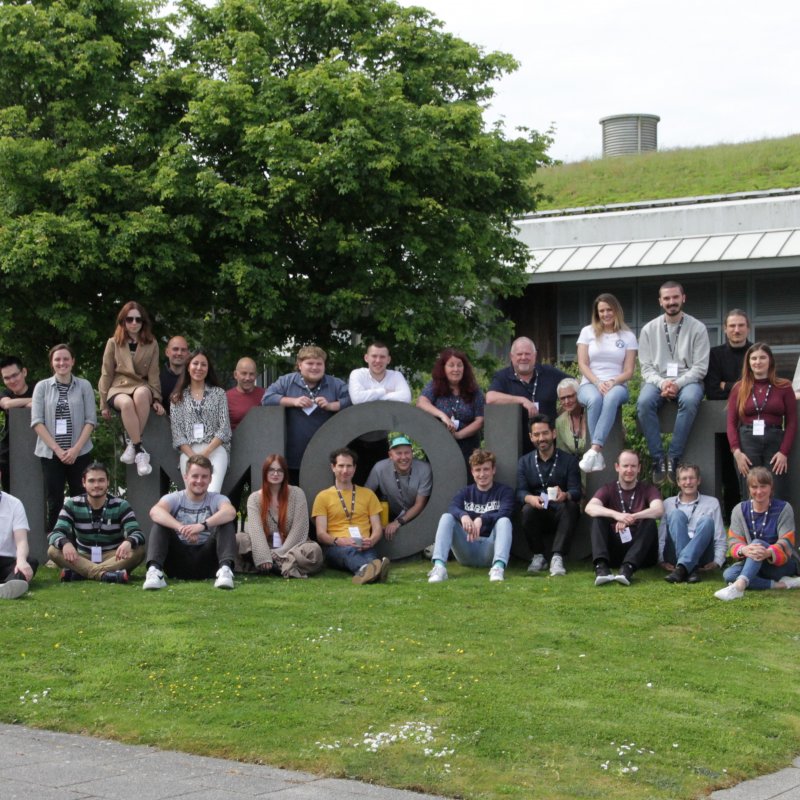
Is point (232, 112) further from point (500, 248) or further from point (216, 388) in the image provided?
point (216, 388)

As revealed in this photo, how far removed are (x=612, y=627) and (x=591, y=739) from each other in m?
2.72

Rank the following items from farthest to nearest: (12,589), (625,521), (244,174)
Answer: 1. (244,174)
2. (625,521)
3. (12,589)

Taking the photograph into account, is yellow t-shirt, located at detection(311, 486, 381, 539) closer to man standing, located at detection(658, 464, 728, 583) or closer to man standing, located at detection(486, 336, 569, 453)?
man standing, located at detection(486, 336, 569, 453)

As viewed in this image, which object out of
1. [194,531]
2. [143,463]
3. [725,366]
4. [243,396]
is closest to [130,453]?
[143,463]

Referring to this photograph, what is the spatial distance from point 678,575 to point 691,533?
471 millimetres

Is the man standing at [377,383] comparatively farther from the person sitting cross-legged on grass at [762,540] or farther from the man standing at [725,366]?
the person sitting cross-legged on grass at [762,540]

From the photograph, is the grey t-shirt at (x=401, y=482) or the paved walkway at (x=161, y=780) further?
the grey t-shirt at (x=401, y=482)

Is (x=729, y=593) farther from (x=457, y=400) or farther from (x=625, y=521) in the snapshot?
(x=457, y=400)

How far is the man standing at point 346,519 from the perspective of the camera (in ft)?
40.1

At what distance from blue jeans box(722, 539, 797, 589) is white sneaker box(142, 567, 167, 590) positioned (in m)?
4.92

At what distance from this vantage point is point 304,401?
13.0 m

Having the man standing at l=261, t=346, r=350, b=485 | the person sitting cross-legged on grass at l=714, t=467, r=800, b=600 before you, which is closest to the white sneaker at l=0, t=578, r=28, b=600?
the man standing at l=261, t=346, r=350, b=485

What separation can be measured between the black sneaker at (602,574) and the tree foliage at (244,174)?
1094 cm

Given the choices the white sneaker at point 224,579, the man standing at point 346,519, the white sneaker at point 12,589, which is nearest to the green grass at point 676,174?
the man standing at point 346,519
